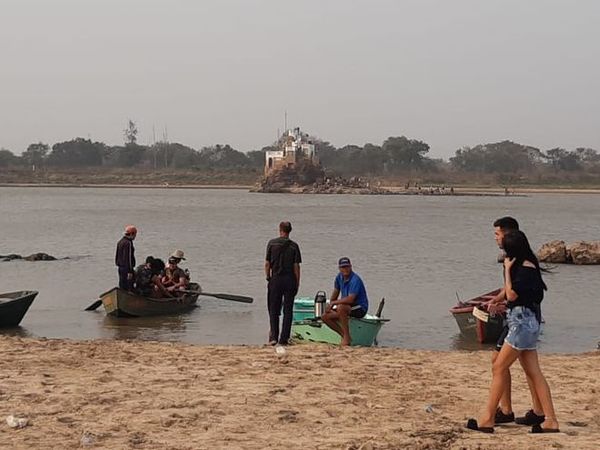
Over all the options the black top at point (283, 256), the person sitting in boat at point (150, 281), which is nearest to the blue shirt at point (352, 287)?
the black top at point (283, 256)

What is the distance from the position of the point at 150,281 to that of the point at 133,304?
771mm

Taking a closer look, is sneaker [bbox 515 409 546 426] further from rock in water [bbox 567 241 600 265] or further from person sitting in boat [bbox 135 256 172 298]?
rock in water [bbox 567 241 600 265]

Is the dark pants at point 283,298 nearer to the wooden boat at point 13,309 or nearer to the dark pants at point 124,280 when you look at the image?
the dark pants at point 124,280

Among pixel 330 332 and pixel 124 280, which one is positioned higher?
pixel 124 280

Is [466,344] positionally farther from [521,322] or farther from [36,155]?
[36,155]

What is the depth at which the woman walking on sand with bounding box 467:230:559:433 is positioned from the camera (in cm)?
688

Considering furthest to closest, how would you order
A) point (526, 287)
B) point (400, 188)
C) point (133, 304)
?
point (400, 188)
point (133, 304)
point (526, 287)

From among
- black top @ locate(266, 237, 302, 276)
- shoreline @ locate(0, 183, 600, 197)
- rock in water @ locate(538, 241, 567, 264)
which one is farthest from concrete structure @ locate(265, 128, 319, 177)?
black top @ locate(266, 237, 302, 276)

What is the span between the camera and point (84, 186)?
532 feet

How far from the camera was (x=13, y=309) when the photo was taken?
15758mm

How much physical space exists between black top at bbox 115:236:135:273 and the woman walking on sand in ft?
30.9

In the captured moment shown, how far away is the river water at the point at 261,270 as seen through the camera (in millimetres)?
16672

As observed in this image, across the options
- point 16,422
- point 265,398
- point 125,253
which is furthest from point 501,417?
point 125,253

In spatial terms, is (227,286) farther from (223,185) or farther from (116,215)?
(223,185)
